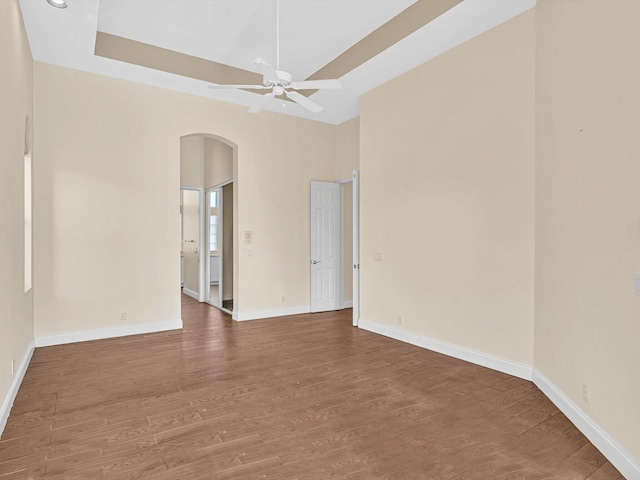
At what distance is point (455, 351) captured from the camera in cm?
431

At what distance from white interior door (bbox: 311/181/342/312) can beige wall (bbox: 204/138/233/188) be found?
175 cm

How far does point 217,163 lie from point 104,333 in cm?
389

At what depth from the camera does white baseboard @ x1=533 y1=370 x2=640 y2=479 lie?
2.16 m

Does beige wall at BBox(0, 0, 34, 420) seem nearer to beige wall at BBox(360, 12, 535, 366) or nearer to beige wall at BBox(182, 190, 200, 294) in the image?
beige wall at BBox(360, 12, 535, 366)

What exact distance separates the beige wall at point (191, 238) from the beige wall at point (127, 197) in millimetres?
2432

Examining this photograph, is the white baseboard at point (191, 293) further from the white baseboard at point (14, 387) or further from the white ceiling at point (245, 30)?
the white ceiling at point (245, 30)

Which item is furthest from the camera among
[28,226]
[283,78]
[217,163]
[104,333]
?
[217,163]

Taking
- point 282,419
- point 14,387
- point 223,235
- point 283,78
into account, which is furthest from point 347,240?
point 14,387

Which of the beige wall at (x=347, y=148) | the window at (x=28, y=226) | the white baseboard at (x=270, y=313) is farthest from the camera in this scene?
the beige wall at (x=347, y=148)

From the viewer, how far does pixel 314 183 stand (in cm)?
691

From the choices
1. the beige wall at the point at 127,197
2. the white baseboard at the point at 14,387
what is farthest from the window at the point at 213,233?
the white baseboard at the point at 14,387

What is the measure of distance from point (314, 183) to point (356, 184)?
1.19m

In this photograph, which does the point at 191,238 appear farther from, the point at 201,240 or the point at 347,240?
the point at 347,240

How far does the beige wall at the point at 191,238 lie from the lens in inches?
328
